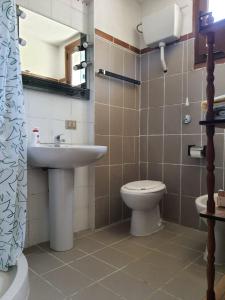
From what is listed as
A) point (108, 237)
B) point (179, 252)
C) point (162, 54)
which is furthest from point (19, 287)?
point (162, 54)

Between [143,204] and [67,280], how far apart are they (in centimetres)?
83

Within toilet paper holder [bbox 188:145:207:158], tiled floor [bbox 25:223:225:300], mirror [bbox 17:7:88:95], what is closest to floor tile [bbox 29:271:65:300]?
tiled floor [bbox 25:223:225:300]

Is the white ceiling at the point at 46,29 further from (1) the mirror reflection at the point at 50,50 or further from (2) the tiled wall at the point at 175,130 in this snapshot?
(2) the tiled wall at the point at 175,130

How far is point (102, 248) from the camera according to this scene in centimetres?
184

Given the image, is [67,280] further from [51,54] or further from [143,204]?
[51,54]

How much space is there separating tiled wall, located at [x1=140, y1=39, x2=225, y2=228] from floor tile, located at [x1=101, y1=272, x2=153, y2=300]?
1026 millimetres

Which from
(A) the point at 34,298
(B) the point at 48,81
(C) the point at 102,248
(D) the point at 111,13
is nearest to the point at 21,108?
(B) the point at 48,81

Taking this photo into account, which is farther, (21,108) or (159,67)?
(159,67)

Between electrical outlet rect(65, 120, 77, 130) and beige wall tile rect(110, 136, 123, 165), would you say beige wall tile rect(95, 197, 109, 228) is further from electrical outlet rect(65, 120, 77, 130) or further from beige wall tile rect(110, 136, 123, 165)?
electrical outlet rect(65, 120, 77, 130)

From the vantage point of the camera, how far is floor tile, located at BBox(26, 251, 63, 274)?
1541mm

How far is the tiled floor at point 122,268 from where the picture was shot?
1300mm

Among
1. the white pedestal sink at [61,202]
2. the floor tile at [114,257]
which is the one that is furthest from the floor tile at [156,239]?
the white pedestal sink at [61,202]

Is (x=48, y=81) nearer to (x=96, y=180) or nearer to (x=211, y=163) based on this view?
(x=96, y=180)

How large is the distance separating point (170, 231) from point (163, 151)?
2.53 feet
